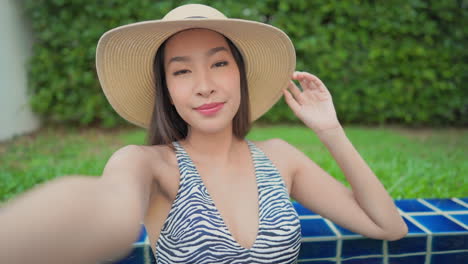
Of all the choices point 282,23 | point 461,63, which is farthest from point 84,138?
point 461,63

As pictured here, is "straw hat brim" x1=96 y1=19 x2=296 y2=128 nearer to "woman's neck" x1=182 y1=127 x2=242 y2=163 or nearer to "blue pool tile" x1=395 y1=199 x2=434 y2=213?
"woman's neck" x1=182 y1=127 x2=242 y2=163

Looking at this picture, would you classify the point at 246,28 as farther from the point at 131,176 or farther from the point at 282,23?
the point at 282,23

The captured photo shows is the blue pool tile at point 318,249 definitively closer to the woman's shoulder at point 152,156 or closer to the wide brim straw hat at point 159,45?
the wide brim straw hat at point 159,45

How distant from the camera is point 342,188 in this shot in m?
1.62

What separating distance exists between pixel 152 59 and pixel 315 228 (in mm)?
1074

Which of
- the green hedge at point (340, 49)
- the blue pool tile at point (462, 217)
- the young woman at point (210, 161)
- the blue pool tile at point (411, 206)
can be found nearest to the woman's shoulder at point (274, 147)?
the young woman at point (210, 161)

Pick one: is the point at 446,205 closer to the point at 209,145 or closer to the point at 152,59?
the point at 209,145

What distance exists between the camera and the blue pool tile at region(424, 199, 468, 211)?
209cm

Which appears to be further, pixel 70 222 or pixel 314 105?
pixel 314 105

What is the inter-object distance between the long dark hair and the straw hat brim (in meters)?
0.04

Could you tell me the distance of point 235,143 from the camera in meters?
1.68

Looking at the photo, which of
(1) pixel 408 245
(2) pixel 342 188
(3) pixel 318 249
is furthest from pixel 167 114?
(1) pixel 408 245

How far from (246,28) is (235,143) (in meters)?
0.51

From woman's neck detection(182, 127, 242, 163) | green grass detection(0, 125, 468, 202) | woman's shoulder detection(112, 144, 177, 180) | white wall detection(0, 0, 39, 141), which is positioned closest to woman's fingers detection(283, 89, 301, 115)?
woman's neck detection(182, 127, 242, 163)
